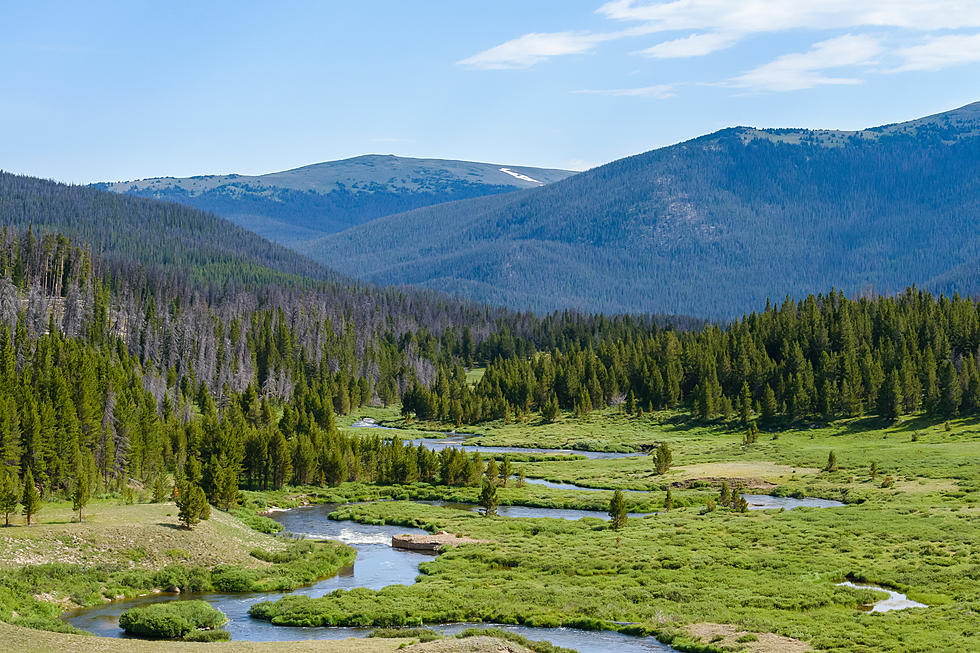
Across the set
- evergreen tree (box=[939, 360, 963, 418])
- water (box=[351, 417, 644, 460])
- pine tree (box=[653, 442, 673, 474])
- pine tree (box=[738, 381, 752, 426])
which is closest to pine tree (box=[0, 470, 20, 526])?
pine tree (box=[653, 442, 673, 474])

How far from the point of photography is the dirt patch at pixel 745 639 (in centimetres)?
5034

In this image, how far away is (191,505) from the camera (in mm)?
71438

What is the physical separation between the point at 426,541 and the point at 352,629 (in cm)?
2382

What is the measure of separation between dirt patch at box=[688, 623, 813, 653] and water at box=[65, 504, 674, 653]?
2327mm

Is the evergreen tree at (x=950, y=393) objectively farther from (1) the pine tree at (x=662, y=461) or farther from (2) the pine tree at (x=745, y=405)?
(1) the pine tree at (x=662, y=461)

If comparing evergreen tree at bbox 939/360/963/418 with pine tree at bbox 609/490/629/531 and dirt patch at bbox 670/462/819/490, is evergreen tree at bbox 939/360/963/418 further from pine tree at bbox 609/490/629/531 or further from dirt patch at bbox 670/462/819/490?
pine tree at bbox 609/490/629/531

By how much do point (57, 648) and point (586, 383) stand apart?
497 ft

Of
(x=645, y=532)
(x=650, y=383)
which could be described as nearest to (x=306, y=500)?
(x=645, y=532)

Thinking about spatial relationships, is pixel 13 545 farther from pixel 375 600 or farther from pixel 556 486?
pixel 556 486

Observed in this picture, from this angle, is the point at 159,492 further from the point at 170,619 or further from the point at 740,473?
the point at 740,473

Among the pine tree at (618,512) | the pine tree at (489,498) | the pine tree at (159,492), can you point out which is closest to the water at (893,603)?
the pine tree at (618,512)

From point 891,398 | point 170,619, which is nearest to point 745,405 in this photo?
point 891,398

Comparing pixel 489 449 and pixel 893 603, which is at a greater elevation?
pixel 489 449

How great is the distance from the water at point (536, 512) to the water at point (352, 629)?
16.8m
